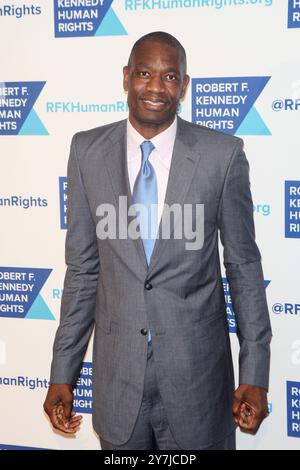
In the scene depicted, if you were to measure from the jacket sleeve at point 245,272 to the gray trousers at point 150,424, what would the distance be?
271 mm

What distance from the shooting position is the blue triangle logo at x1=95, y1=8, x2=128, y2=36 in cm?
225

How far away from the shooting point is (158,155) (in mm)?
1750

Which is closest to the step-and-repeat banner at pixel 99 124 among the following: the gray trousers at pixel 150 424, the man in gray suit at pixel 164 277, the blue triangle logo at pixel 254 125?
the blue triangle logo at pixel 254 125

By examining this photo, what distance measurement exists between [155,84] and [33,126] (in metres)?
0.88

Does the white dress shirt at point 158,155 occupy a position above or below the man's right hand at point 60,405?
above

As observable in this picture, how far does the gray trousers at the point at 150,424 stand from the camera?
Result: 171 cm

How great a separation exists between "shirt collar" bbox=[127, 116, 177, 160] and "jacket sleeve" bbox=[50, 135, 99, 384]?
0.62 ft

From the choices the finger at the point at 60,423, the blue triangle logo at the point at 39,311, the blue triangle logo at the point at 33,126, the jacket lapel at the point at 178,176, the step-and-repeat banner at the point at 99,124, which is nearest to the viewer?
the jacket lapel at the point at 178,176

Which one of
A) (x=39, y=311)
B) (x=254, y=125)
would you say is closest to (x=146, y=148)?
(x=254, y=125)

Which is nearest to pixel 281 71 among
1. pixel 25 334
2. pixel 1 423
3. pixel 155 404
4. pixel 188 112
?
pixel 188 112

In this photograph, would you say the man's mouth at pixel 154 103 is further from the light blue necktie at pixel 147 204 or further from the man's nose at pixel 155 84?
the light blue necktie at pixel 147 204

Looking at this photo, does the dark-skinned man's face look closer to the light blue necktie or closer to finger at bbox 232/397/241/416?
the light blue necktie

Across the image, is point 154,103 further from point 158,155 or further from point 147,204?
point 147,204
